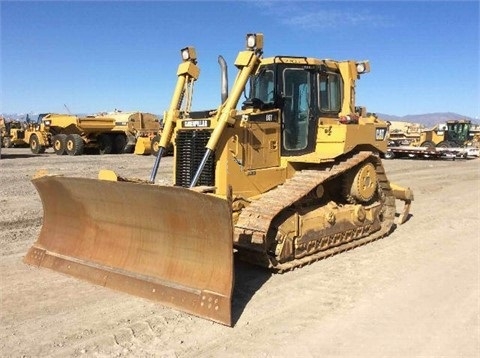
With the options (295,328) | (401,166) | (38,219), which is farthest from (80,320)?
(401,166)

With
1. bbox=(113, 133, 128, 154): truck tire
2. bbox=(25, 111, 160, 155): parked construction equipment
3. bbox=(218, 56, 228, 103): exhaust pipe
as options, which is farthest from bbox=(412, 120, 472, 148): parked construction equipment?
bbox=(218, 56, 228, 103): exhaust pipe

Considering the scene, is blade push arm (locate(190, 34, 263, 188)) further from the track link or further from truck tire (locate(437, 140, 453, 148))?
truck tire (locate(437, 140, 453, 148))

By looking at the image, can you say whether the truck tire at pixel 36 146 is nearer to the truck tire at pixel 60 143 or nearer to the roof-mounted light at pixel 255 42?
Answer: the truck tire at pixel 60 143

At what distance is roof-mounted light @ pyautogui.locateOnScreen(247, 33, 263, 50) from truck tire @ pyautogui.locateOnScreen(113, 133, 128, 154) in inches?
812

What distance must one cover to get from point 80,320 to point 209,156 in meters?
2.50

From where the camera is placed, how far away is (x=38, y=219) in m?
9.06

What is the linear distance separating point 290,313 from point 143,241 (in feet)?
6.03

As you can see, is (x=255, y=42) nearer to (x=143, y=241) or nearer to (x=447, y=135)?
(x=143, y=241)

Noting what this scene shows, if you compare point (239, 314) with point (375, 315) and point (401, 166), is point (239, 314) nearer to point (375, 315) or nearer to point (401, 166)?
point (375, 315)

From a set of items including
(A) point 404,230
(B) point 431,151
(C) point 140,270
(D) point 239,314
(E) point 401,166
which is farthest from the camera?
(B) point 431,151

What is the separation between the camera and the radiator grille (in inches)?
254

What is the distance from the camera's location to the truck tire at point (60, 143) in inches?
960

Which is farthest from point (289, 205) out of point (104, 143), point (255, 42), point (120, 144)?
point (120, 144)

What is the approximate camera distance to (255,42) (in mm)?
6473
